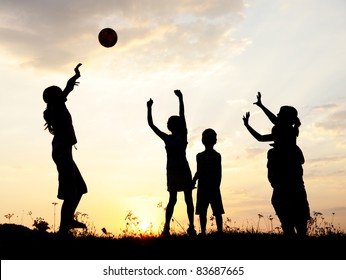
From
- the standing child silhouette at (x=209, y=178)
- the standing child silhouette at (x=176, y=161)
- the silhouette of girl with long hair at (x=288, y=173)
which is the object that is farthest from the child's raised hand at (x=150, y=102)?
the silhouette of girl with long hair at (x=288, y=173)

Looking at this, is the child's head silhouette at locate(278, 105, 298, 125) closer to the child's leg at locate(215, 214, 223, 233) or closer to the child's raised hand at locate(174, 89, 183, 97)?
the child's raised hand at locate(174, 89, 183, 97)

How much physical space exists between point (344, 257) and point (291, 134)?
294 centimetres

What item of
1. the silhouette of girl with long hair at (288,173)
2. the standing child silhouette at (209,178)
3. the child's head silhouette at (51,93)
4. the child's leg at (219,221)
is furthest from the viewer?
the child's leg at (219,221)

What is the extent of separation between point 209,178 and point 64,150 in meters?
3.54

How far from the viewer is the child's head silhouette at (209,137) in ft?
39.0

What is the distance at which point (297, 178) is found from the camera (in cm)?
1042

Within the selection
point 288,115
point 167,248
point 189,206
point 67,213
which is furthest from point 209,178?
point 67,213

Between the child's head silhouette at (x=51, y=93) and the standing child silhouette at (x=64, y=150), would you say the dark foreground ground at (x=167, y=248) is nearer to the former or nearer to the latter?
the standing child silhouette at (x=64, y=150)

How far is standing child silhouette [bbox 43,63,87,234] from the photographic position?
32.2ft

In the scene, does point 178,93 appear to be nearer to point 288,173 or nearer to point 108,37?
Result: point 108,37

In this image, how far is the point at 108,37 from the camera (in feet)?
38.5
